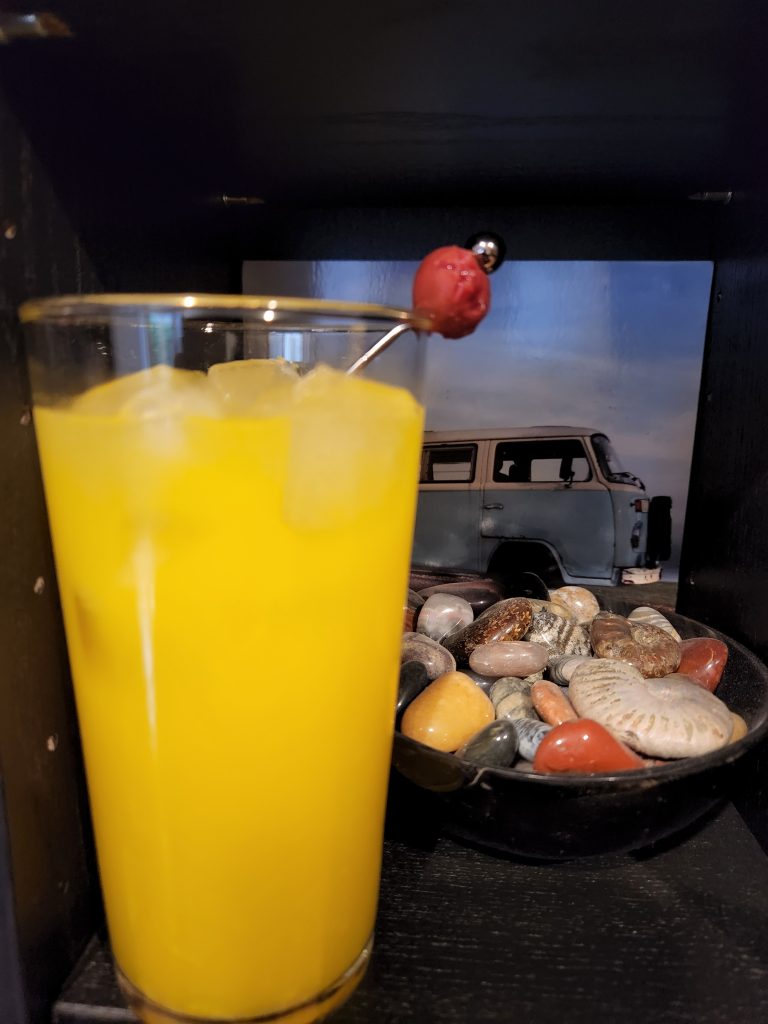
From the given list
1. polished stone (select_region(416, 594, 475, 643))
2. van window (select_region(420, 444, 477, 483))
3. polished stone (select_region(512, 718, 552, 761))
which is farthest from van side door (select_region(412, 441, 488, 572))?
polished stone (select_region(512, 718, 552, 761))

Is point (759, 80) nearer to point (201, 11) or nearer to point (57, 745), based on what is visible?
point (201, 11)

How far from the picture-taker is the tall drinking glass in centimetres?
32

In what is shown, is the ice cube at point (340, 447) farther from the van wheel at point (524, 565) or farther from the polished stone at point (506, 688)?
the van wheel at point (524, 565)

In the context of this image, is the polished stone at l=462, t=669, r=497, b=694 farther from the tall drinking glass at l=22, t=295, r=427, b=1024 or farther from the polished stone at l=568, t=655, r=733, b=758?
the tall drinking glass at l=22, t=295, r=427, b=1024

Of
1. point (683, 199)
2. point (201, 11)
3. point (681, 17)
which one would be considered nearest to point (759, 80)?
point (681, 17)

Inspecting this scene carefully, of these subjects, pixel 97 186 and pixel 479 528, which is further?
pixel 479 528

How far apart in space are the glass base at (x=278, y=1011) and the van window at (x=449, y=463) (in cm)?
48

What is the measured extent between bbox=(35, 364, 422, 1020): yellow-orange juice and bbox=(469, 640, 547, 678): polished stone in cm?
20

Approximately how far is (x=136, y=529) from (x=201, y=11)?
11.4 inches

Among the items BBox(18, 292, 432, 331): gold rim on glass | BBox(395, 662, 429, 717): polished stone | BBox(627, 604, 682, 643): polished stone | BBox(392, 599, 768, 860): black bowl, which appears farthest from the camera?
BBox(627, 604, 682, 643): polished stone

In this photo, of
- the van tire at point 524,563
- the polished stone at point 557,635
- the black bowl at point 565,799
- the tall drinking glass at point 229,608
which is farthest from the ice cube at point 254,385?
the van tire at point 524,563

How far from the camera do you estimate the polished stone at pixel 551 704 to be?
502 mm

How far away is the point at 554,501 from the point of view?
76cm

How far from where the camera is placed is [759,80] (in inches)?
17.9
